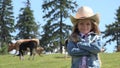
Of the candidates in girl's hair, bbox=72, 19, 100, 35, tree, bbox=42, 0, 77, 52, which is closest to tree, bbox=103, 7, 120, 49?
tree, bbox=42, 0, 77, 52

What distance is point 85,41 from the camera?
6852 mm

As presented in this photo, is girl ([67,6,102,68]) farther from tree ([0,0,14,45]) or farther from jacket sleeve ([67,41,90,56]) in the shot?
tree ([0,0,14,45])

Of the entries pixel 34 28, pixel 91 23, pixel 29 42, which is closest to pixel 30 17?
pixel 34 28

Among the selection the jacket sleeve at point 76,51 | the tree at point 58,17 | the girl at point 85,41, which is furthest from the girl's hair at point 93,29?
the tree at point 58,17

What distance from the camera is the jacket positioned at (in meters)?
6.81

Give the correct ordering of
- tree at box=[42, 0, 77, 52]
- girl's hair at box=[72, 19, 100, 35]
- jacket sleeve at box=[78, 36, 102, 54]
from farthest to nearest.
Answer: tree at box=[42, 0, 77, 52] < girl's hair at box=[72, 19, 100, 35] < jacket sleeve at box=[78, 36, 102, 54]

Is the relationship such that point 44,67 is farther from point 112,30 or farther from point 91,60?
point 112,30

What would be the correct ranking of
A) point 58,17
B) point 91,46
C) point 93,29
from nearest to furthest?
point 91,46 < point 93,29 < point 58,17

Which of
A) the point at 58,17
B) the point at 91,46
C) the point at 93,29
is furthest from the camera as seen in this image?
the point at 58,17

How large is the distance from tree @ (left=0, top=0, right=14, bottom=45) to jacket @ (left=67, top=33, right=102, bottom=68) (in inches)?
2697

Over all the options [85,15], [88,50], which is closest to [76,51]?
[88,50]

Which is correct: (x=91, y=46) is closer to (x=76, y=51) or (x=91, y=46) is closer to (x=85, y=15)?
(x=76, y=51)

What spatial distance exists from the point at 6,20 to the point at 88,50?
71.4 metres

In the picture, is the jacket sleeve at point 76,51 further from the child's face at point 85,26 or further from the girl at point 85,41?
the child's face at point 85,26
